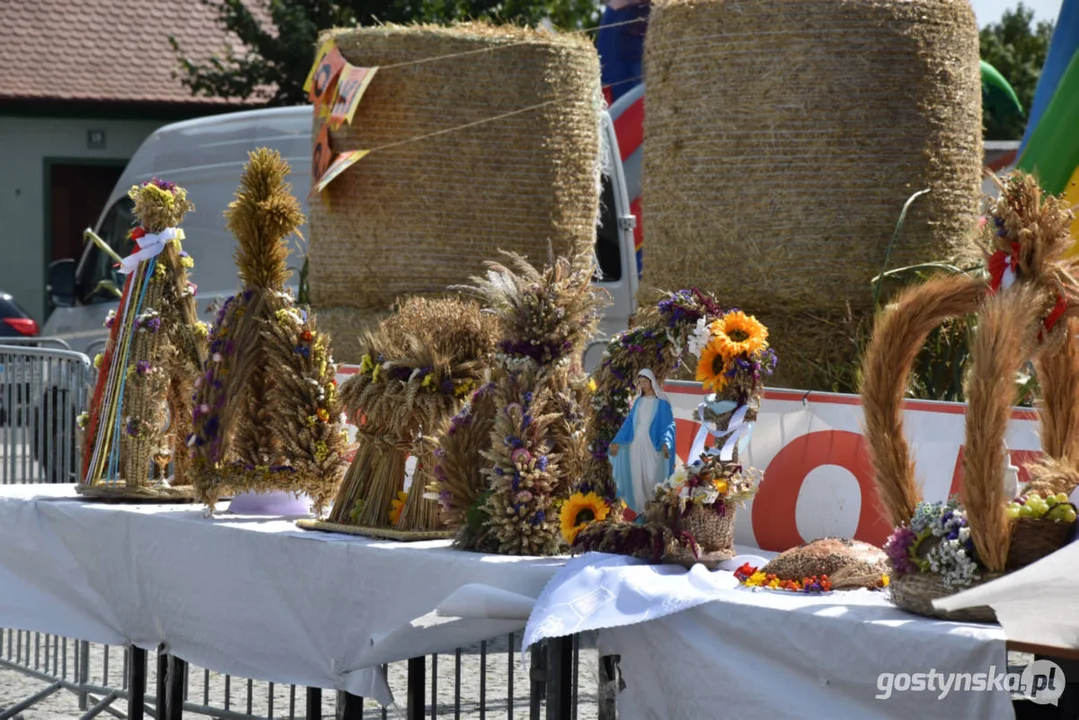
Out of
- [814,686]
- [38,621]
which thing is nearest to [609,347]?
[814,686]

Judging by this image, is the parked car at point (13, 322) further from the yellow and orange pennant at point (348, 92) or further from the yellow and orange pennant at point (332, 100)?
the yellow and orange pennant at point (348, 92)

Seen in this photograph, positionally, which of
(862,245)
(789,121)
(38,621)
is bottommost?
(38,621)

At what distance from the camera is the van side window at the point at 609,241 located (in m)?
8.63

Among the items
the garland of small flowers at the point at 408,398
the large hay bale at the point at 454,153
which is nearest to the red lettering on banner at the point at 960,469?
the garland of small flowers at the point at 408,398

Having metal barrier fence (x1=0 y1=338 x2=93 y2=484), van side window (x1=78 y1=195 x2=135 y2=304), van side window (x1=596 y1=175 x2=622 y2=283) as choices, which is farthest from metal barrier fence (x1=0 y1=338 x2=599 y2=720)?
van side window (x1=78 y1=195 x2=135 y2=304)

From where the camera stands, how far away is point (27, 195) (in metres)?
19.2

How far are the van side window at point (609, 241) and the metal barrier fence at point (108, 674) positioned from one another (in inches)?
129

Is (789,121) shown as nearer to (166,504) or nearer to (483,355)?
(483,355)

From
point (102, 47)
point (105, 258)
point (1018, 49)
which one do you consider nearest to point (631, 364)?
point (105, 258)

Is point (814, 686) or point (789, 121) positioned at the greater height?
point (789, 121)

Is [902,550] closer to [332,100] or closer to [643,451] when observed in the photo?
[643,451]

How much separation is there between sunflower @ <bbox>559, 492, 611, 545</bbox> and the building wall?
17.1m

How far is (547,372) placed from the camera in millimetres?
3359

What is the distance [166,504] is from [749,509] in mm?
1694
